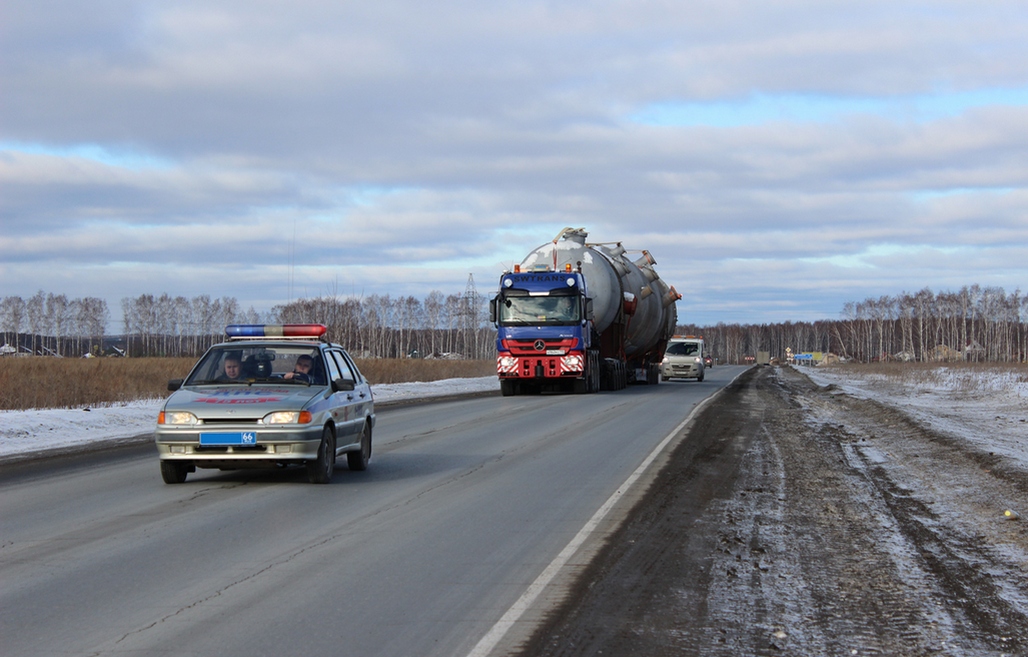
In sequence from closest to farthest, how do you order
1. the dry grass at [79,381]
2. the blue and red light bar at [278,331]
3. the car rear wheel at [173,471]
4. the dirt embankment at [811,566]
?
the dirt embankment at [811,566] → the car rear wheel at [173,471] → the blue and red light bar at [278,331] → the dry grass at [79,381]

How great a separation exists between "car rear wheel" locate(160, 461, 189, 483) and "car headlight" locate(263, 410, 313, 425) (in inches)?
48.1

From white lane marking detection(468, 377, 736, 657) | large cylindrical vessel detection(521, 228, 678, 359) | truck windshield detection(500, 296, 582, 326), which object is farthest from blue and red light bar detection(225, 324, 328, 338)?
large cylindrical vessel detection(521, 228, 678, 359)

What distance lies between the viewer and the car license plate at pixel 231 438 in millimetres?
10883

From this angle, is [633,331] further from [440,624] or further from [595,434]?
[440,624]

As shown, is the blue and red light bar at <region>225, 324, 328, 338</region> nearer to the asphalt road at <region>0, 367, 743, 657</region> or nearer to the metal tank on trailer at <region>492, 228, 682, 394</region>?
the asphalt road at <region>0, 367, 743, 657</region>

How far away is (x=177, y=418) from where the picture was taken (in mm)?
11023

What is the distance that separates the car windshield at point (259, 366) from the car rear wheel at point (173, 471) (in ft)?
3.40

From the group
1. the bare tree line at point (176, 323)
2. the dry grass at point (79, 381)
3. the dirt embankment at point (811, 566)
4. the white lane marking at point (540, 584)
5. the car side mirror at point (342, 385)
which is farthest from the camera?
the bare tree line at point (176, 323)

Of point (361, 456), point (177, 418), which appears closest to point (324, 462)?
point (361, 456)

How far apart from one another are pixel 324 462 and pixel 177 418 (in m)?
1.69

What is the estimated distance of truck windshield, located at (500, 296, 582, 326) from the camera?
106 ft

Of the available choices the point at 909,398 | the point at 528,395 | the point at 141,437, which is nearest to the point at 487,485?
the point at 141,437

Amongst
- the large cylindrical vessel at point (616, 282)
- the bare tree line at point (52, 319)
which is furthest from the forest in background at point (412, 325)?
the large cylindrical vessel at point (616, 282)

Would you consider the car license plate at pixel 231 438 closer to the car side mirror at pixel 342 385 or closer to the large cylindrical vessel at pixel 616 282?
the car side mirror at pixel 342 385
